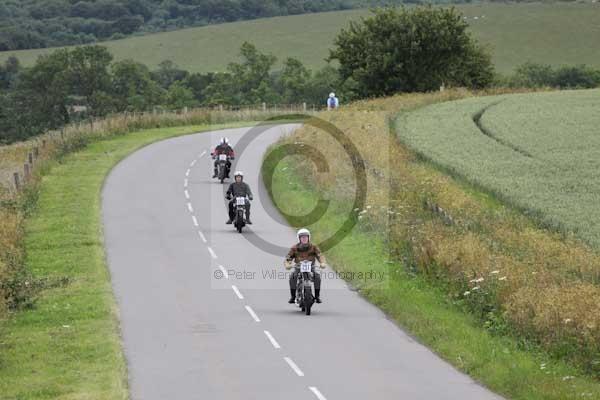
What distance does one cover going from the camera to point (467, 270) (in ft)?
82.9

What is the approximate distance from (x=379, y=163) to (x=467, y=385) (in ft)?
77.1

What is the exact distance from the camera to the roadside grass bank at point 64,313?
1941 cm

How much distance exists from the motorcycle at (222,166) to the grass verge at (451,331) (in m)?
11.9

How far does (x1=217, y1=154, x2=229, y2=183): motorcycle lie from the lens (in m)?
47.5

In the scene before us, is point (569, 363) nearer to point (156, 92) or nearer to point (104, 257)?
point (104, 257)

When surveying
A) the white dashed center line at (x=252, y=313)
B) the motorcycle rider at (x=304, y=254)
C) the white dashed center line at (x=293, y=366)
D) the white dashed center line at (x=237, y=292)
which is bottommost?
the white dashed center line at (x=237, y=292)

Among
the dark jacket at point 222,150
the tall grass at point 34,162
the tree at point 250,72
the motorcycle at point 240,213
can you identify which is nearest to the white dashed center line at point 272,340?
the tall grass at point 34,162

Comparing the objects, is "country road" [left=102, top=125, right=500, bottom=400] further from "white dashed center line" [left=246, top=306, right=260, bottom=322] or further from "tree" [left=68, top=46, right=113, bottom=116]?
"tree" [left=68, top=46, right=113, bottom=116]

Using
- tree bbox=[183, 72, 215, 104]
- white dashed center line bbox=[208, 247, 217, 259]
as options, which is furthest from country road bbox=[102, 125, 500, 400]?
tree bbox=[183, 72, 215, 104]

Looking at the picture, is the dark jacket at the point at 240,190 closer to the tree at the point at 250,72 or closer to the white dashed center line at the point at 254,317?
the white dashed center line at the point at 254,317

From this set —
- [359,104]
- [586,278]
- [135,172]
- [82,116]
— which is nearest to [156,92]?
[82,116]

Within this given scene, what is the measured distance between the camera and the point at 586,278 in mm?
22938

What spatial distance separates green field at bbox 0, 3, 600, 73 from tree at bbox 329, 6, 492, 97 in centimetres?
4871

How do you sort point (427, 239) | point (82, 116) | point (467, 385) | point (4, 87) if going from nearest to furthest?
point (467, 385)
point (427, 239)
point (82, 116)
point (4, 87)
